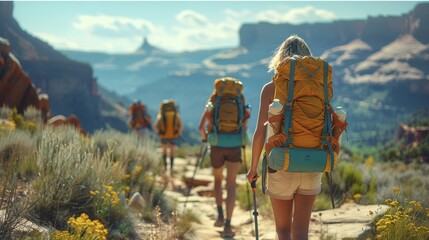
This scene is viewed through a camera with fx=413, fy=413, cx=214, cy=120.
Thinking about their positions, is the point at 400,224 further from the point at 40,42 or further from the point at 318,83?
the point at 40,42

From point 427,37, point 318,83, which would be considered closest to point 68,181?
point 318,83

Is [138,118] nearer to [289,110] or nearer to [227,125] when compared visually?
[227,125]

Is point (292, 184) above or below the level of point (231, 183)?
above

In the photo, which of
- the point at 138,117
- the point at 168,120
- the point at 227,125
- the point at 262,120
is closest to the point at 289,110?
the point at 262,120

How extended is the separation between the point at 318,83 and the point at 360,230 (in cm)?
213

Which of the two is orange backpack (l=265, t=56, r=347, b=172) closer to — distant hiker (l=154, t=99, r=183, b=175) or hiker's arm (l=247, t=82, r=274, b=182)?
hiker's arm (l=247, t=82, r=274, b=182)

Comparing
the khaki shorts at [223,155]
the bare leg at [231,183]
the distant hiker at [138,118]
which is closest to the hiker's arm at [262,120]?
the khaki shorts at [223,155]

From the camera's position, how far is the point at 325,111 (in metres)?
3.15

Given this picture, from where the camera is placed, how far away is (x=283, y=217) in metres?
3.28

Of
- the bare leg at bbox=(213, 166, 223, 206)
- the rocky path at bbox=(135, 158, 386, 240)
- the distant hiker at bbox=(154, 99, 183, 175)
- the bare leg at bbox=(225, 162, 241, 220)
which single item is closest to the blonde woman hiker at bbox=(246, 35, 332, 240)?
the rocky path at bbox=(135, 158, 386, 240)

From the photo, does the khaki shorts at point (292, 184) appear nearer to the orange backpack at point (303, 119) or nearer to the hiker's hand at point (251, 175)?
the orange backpack at point (303, 119)

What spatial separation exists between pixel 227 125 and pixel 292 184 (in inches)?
93.5

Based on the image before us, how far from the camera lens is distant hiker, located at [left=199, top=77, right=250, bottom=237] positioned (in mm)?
5465

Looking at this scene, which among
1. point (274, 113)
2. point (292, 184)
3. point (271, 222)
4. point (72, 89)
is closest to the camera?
point (274, 113)
